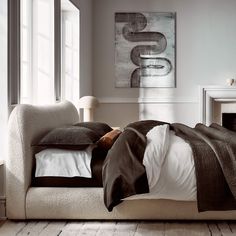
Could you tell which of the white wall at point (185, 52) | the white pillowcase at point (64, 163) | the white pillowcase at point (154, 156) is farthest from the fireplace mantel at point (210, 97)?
the white pillowcase at point (64, 163)

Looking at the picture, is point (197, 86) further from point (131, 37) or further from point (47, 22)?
point (47, 22)

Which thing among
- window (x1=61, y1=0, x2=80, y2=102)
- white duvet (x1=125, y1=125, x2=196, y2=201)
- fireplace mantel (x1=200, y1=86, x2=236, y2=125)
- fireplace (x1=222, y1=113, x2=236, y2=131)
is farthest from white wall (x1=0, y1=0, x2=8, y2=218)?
fireplace (x1=222, y1=113, x2=236, y2=131)

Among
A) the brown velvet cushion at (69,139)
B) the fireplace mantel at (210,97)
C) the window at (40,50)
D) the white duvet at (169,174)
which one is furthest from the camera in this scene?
the fireplace mantel at (210,97)

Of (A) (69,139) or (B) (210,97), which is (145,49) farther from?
(A) (69,139)

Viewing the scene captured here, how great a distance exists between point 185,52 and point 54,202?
15.1ft

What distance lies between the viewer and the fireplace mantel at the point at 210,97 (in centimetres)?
744

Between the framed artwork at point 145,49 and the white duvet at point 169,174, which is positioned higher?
the framed artwork at point 145,49

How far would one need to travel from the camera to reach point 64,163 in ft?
12.0

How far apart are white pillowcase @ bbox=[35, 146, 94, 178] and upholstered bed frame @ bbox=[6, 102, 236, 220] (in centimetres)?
11

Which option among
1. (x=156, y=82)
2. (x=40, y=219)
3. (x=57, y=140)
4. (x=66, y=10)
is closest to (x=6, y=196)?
(x=40, y=219)

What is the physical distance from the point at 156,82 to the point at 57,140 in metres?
4.13

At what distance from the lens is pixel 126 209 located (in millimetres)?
3521

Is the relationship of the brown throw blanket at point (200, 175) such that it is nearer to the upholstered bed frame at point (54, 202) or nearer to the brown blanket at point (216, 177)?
the brown blanket at point (216, 177)

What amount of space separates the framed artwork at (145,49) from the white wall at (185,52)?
0.28 ft
